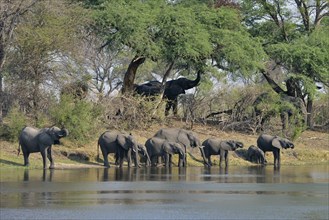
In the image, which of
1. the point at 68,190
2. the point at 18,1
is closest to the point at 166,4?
the point at 18,1

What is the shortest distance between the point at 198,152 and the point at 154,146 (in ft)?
14.3

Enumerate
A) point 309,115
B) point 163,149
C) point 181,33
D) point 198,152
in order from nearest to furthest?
point 163,149 → point 198,152 → point 181,33 → point 309,115

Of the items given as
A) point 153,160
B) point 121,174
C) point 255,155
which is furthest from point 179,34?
point 121,174

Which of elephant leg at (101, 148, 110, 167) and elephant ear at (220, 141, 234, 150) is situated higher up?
elephant ear at (220, 141, 234, 150)

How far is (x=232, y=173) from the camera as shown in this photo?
39.9m

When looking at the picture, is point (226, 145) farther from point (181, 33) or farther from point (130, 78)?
point (130, 78)

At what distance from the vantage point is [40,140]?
39.6 meters

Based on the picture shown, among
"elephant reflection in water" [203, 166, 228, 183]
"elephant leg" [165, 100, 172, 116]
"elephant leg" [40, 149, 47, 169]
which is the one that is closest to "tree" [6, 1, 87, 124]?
"elephant leg" [40, 149, 47, 169]

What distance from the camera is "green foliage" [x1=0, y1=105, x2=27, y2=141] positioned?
141ft

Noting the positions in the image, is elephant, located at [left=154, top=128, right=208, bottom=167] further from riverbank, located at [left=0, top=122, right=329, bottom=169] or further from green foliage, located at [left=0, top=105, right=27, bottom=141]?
green foliage, located at [left=0, top=105, right=27, bottom=141]

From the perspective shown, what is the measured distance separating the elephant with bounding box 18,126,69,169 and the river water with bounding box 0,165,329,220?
1.24 meters

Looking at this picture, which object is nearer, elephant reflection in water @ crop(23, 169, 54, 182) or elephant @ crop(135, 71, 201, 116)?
elephant reflection in water @ crop(23, 169, 54, 182)

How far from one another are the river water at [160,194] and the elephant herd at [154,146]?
1.72m

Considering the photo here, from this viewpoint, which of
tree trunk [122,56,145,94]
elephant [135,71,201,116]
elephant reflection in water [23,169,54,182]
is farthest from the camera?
elephant [135,71,201,116]
